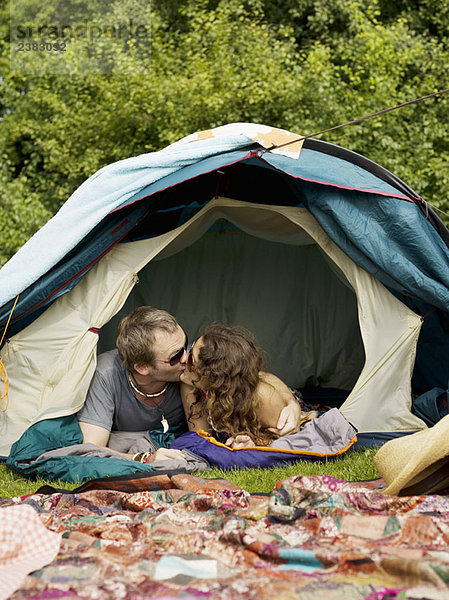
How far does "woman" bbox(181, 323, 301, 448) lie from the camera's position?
3225 mm

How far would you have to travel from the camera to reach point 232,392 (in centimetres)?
322

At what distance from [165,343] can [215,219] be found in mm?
1251

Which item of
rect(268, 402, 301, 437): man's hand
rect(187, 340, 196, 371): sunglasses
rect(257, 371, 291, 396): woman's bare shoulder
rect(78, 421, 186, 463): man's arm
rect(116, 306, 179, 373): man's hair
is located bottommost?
rect(78, 421, 186, 463): man's arm

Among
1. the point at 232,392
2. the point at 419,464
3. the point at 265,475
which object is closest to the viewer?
the point at 419,464

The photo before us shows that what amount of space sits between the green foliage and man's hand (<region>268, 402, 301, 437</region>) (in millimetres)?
4689

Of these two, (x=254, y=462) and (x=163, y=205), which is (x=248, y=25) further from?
(x=254, y=462)

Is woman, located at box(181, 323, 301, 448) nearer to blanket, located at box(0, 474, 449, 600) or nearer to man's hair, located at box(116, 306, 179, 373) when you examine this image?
man's hair, located at box(116, 306, 179, 373)

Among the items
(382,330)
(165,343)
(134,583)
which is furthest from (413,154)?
(134,583)

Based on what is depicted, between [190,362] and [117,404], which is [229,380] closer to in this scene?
[190,362]

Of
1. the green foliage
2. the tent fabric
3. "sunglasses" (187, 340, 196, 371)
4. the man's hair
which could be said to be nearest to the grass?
"sunglasses" (187, 340, 196, 371)

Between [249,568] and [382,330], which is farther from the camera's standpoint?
[382,330]

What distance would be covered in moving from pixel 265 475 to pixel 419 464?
771mm

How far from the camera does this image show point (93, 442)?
3256mm

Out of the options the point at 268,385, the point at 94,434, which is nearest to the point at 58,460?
the point at 94,434
